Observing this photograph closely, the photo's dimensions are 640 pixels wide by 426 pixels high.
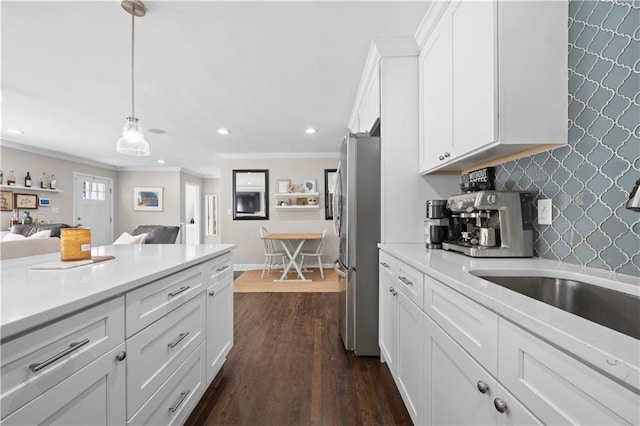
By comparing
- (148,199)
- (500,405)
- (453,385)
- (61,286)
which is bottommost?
(453,385)

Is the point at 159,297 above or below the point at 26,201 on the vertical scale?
below

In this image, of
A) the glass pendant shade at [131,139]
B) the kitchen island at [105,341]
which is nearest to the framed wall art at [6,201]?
the glass pendant shade at [131,139]

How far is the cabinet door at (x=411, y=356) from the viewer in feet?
3.90

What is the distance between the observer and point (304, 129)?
395 cm

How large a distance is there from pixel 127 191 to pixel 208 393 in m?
7.34

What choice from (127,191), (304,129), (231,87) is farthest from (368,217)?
(127,191)

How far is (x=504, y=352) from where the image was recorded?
26.2 inches

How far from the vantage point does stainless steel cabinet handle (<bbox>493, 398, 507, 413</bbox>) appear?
658 millimetres

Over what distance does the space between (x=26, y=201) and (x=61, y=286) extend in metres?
6.20

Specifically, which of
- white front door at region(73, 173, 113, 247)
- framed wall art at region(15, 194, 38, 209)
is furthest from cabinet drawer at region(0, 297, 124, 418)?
white front door at region(73, 173, 113, 247)

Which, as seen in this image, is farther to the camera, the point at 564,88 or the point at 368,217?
the point at 368,217

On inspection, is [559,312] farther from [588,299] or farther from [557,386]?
[588,299]

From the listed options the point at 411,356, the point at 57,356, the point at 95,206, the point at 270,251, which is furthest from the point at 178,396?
the point at 95,206

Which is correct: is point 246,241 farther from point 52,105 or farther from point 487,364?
point 487,364
